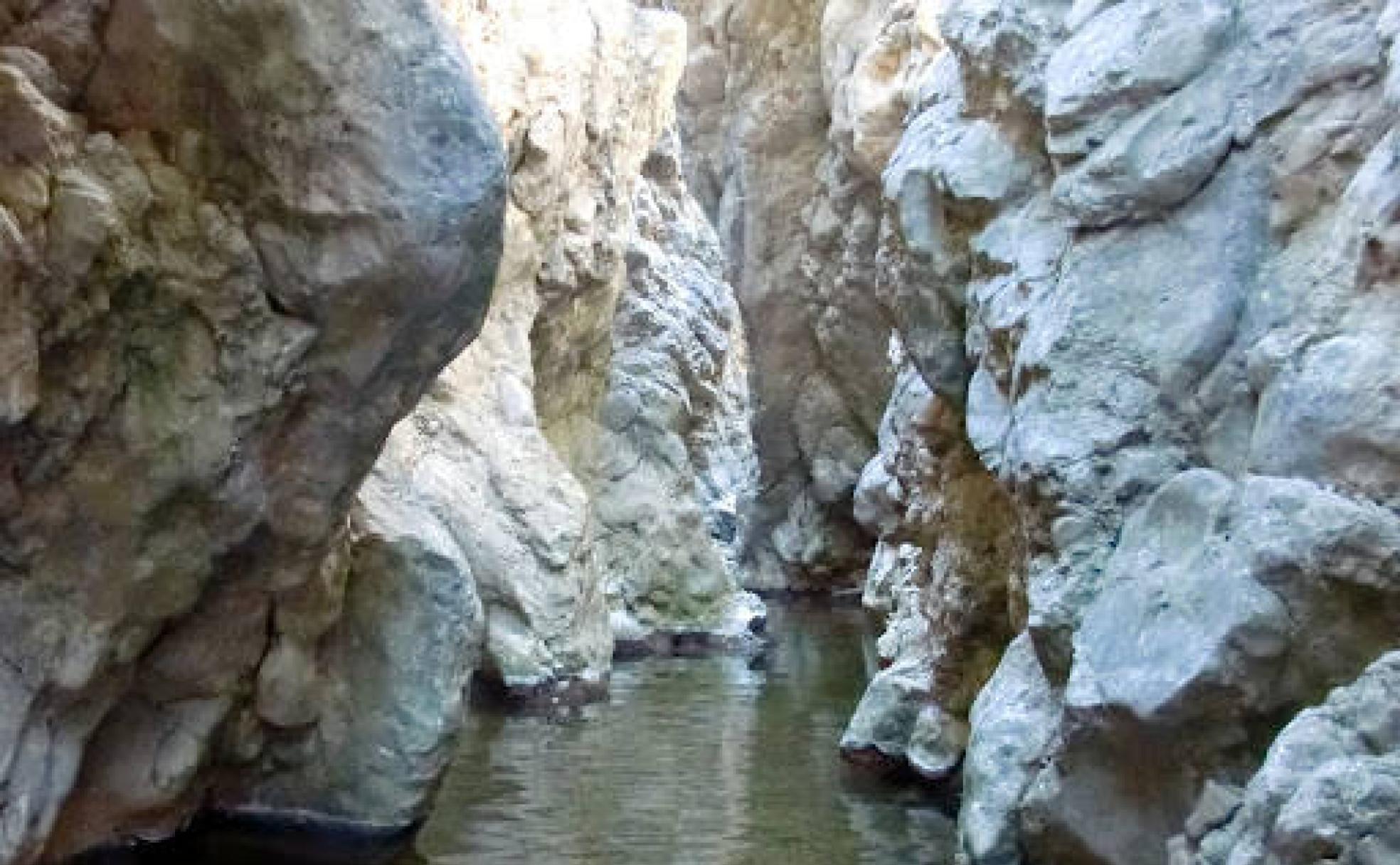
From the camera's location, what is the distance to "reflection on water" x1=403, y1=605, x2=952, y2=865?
12.2m

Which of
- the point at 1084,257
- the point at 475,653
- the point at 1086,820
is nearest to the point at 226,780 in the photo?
the point at 475,653

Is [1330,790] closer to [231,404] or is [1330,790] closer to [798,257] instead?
[231,404]

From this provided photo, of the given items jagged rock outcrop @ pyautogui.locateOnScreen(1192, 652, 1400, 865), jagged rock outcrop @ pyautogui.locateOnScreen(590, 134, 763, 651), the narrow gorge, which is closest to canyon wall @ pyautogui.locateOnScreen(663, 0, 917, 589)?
jagged rock outcrop @ pyautogui.locateOnScreen(590, 134, 763, 651)

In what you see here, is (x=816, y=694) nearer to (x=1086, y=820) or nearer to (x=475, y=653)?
(x=475, y=653)

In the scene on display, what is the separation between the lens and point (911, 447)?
16156mm

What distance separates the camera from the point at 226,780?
1175 cm

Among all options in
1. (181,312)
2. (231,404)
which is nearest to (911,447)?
(231,404)

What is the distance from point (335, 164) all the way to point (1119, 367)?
175 inches

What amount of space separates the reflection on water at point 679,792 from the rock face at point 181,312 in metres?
2.74

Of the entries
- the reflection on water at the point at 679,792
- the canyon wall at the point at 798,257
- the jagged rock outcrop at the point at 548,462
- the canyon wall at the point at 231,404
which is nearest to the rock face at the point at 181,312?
the canyon wall at the point at 231,404

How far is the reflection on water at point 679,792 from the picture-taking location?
1220 centimetres

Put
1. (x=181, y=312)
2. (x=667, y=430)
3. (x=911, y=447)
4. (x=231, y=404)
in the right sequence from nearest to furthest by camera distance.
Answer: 1. (x=181, y=312)
2. (x=231, y=404)
3. (x=911, y=447)
4. (x=667, y=430)

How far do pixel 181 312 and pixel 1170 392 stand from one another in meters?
5.37

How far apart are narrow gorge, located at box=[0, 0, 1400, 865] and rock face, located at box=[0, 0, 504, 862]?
2cm
